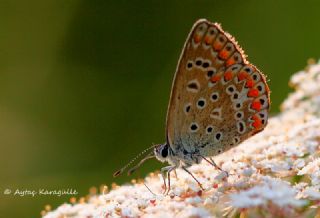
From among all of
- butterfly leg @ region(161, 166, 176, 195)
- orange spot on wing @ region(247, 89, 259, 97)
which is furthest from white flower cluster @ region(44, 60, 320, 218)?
orange spot on wing @ region(247, 89, 259, 97)

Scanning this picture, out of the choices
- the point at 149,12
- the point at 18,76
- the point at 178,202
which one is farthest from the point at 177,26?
the point at 178,202

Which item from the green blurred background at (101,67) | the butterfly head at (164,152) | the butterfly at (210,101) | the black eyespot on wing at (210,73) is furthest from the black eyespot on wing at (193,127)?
the green blurred background at (101,67)

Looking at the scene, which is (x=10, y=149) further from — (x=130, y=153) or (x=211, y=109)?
(x=211, y=109)

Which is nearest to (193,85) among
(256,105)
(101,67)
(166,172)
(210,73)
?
(210,73)

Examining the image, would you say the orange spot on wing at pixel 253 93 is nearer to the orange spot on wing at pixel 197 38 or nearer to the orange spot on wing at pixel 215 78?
the orange spot on wing at pixel 215 78

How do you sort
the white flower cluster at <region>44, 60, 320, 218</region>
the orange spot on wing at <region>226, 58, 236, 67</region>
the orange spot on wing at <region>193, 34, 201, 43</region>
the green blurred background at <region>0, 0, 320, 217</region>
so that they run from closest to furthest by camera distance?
the white flower cluster at <region>44, 60, 320, 218</region>, the orange spot on wing at <region>193, 34, 201, 43</region>, the orange spot on wing at <region>226, 58, 236, 67</region>, the green blurred background at <region>0, 0, 320, 217</region>

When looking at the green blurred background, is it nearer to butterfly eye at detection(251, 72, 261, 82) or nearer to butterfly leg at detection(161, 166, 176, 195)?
butterfly leg at detection(161, 166, 176, 195)
